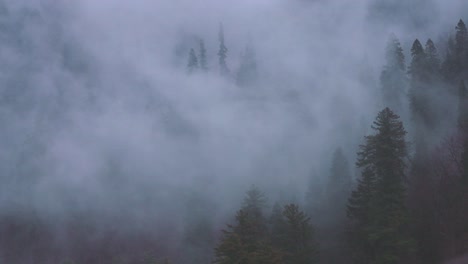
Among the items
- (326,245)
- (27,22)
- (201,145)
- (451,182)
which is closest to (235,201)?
(201,145)

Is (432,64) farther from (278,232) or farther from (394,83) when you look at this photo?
(278,232)

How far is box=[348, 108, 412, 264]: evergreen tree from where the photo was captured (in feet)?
114

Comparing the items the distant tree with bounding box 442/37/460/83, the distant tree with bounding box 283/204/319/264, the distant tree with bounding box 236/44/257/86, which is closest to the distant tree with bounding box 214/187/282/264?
the distant tree with bounding box 283/204/319/264

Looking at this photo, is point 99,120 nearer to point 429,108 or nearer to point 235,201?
point 235,201

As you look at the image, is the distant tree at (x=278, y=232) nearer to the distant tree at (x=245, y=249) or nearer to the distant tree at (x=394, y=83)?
the distant tree at (x=245, y=249)

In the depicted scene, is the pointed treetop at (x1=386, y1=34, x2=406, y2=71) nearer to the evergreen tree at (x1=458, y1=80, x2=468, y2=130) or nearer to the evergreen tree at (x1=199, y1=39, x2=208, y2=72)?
the evergreen tree at (x1=458, y1=80, x2=468, y2=130)

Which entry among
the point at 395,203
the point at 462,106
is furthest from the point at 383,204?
the point at 462,106

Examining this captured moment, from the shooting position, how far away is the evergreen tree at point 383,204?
1371 inches

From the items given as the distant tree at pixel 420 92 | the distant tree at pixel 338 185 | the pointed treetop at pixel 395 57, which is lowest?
the distant tree at pixel 338 185

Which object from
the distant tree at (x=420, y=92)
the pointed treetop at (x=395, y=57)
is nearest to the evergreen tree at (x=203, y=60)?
the pointed treetop at (x=395, y=57)

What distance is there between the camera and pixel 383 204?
119 ft

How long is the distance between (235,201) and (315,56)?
3758 cm

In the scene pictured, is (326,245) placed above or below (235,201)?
below

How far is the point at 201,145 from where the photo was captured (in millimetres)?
76625
